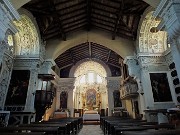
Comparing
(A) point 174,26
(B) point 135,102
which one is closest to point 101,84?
(B) point 135,102

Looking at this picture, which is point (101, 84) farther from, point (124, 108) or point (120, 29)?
point (120, 29)

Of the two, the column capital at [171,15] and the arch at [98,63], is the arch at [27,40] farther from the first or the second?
the arch at [98,63]

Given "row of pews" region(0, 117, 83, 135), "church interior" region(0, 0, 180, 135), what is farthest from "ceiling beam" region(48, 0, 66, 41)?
"row of pews" region(0, 117, 83, 135)

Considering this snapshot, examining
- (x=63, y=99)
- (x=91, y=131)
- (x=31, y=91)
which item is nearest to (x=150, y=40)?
(x=91, y=131)

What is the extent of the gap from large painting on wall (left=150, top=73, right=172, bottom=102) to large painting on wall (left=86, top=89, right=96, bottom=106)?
12043mm

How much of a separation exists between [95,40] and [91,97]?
418 inches

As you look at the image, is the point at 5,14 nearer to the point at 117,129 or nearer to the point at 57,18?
the point at 57,18

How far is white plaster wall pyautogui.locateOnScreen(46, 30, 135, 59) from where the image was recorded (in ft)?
30.6

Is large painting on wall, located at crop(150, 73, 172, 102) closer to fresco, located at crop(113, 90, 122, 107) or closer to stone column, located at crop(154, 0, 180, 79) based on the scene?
stone column, located at crop(154, 0, 180, 79)

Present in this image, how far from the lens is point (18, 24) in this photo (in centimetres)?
752

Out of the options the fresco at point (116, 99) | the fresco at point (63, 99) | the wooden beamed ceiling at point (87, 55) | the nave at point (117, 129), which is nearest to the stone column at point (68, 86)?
the fresco at point (63, 99)

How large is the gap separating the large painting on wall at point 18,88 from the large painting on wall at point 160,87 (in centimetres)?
633

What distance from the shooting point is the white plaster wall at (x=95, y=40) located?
931 centimetres

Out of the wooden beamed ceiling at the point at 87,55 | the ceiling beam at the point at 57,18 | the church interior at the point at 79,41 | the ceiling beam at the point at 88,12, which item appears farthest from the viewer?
the wooden beamed ceiling at the point at 87,55
